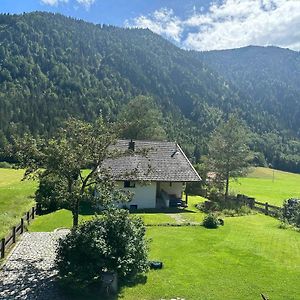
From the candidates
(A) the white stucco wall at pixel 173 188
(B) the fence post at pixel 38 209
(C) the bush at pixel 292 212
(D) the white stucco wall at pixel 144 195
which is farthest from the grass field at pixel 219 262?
(A) the white stucco wall at pixel 173 188

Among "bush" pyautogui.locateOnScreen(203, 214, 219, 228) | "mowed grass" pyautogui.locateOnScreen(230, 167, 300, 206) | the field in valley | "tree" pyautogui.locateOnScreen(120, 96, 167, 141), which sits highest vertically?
"tree" pyautogui.locateOnScreen(120, 96, 167, 141)

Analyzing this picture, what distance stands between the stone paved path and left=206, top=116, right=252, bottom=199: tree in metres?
28.8

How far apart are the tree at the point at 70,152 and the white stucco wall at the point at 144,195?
53.7ft

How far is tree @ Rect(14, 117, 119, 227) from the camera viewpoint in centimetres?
1975

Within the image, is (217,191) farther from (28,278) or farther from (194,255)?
(28,278)

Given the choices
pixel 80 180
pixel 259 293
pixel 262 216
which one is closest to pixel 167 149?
pixel 262 216

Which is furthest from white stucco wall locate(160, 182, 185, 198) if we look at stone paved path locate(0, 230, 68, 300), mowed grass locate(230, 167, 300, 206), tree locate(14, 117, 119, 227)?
tree locate(14, 117, 119, 227)

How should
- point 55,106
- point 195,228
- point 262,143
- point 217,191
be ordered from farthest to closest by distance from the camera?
point 262,143 < point 55,106 < point 217,191 < point 195,228

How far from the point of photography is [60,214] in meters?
31.9

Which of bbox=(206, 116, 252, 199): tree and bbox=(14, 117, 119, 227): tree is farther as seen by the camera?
bbox=(206, 116, 252, 199): tree

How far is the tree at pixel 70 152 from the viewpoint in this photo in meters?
19.8

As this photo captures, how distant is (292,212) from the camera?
34.4 metres

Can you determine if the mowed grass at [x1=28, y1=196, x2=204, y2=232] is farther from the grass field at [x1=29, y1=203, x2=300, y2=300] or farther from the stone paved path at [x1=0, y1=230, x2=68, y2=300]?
the stone paved path at [x1=0, y1=230, x2=68, y2=300]

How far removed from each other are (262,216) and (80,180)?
67.9 feet
